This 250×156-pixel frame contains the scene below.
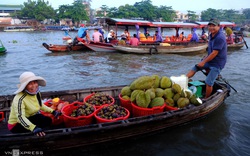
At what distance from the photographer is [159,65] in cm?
1273

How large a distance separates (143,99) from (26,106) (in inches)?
87.5

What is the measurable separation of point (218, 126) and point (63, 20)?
68314mm

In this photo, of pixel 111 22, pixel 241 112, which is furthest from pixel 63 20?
pixel 241 112

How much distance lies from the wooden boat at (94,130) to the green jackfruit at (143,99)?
0.97 feet

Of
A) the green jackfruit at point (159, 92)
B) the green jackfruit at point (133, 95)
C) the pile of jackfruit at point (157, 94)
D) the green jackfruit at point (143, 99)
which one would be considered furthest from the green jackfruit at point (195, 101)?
the green jackfruit at point (133, 95)

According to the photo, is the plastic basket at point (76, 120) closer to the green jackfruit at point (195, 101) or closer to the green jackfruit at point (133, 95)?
the green jackfruit at point (133, 95)

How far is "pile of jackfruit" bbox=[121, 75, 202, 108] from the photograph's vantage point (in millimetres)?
4371

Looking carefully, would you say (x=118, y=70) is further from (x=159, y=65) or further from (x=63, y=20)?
(x=63, y=20)

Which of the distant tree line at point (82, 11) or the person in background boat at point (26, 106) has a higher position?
the distant tree line at point (82, 11)

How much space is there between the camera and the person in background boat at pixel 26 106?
3209mm

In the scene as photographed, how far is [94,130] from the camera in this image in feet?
11.9

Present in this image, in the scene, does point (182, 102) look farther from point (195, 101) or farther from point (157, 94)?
point (157, 94)

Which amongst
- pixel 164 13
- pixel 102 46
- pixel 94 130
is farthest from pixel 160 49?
pixel 164 13

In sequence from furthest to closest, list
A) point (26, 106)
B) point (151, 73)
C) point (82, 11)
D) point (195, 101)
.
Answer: point (82, 11), point (151, 73), point (195, 101), point (26, 106)
